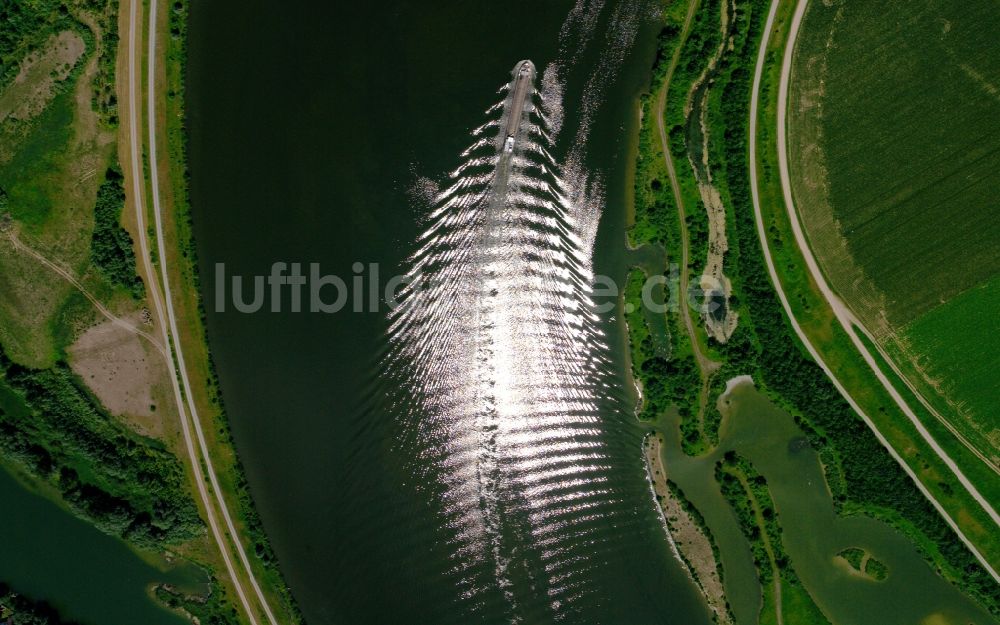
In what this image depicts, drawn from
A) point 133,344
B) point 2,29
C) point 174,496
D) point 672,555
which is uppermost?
point 2,29

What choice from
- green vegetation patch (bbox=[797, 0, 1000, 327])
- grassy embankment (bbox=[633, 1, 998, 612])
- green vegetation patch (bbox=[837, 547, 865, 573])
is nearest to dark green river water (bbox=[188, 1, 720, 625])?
grassy embankment (bbox=[633, 1, 998, 612])

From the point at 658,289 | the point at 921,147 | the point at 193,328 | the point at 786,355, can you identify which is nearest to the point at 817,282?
the point at 786,355

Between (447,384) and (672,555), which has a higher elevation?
(447,384)

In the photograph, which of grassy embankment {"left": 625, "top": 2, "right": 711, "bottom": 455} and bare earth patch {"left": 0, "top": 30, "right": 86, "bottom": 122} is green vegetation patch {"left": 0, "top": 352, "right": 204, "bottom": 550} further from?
grassy embankment {"left": 625, "top": 2, "right": 711, "bottom": 455}

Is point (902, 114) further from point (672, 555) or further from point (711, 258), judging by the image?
point (672, 555)

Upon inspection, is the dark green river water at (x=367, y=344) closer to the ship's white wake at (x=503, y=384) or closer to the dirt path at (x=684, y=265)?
the ship's white wake at (x=503, y=384)

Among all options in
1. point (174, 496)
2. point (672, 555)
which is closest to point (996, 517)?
point (672, 555)

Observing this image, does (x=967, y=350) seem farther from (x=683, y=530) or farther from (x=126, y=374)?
(x=126, y=374)
